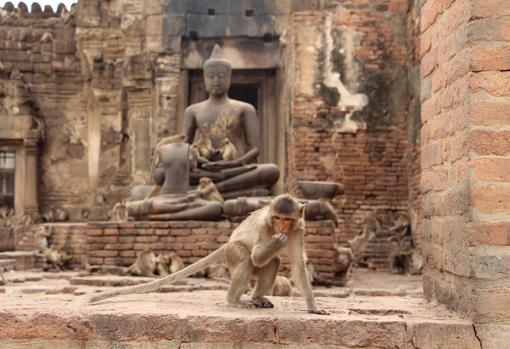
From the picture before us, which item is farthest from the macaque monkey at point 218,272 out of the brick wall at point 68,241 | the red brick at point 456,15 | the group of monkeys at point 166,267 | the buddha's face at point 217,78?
the red brick at point 456,15

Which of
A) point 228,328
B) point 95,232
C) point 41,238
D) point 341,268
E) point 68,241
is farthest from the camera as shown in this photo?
point 41,238

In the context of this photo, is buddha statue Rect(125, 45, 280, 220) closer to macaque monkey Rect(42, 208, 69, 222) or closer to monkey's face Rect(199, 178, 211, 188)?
monkey's face Rect(199, 178, 211, 188)

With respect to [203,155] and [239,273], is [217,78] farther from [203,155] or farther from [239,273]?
[239,273]

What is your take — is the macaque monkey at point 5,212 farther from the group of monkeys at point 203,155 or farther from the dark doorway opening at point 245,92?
the group of monkeys at point 203,155

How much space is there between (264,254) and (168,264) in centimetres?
401

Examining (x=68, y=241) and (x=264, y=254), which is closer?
(x=264, y=254)

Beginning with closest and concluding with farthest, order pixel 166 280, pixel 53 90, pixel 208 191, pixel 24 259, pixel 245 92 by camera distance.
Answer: pixel 166 280
pixel 208 191
pixel 24 259
pixel 245 92
pixel 53 90

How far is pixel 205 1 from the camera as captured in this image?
13688 millimetres

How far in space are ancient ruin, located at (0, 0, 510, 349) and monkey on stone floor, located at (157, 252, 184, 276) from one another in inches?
0.9

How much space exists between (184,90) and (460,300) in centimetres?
1031

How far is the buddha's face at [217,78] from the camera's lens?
405 inches

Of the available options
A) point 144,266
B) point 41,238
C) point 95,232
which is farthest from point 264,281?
point 41,238

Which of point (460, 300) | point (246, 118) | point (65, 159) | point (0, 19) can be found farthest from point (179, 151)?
point (0, 19)

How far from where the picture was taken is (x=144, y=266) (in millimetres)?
7879
